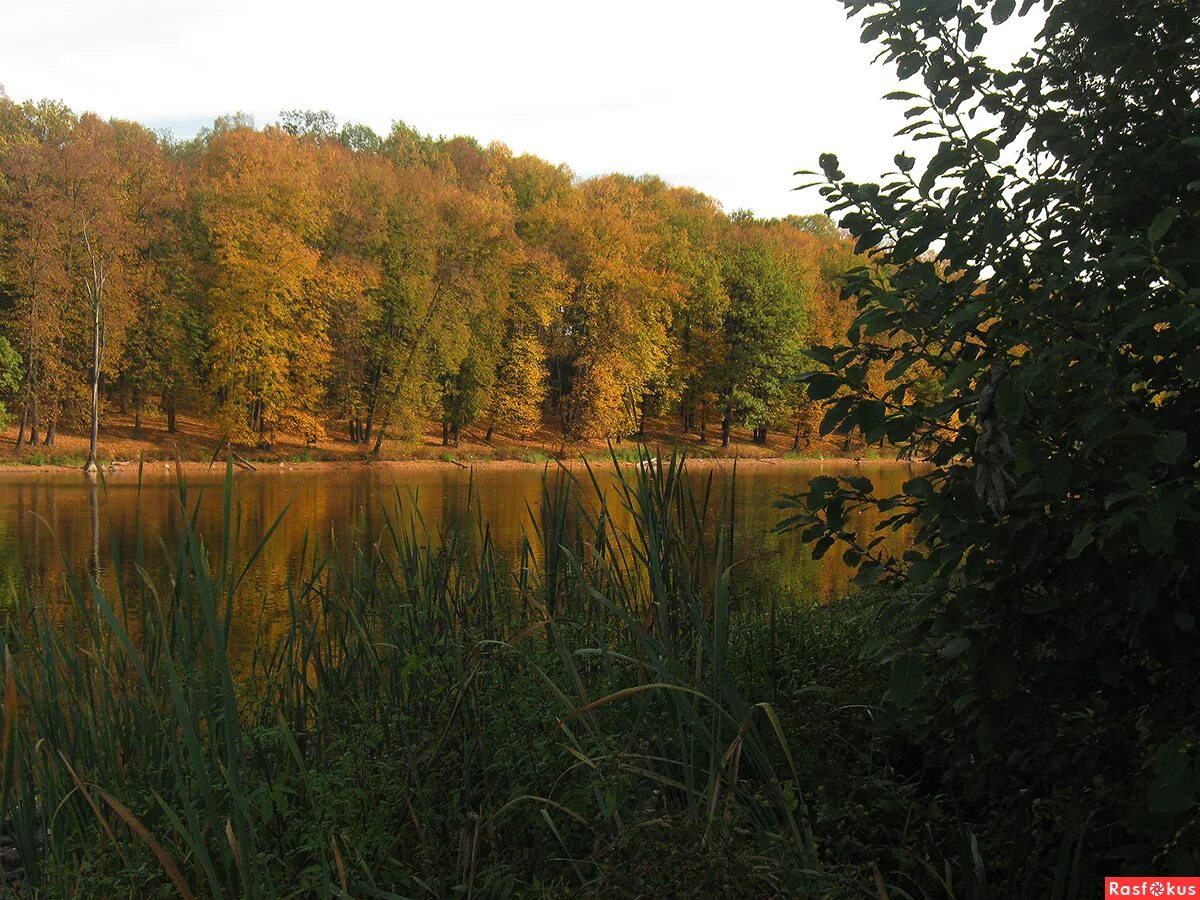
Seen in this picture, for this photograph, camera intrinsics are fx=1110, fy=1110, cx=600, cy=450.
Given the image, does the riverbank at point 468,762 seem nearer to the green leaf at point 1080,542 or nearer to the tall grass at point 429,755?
the tall grass at point 429,755

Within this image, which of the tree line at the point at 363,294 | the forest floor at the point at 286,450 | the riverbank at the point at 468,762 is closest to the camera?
the riverbank at the point at 468,762

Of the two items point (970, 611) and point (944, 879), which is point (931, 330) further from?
point (944, 879)

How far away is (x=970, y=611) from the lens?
233 cm

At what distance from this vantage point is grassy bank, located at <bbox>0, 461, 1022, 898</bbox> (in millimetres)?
2326

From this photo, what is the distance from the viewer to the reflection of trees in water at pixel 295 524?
609 centimetres

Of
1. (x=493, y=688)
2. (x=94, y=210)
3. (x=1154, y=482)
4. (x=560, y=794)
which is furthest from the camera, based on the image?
(x=94, y=210)

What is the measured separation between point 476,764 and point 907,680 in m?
1.43

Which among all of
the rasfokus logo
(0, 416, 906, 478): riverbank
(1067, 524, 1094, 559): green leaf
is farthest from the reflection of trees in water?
(0, 416, 906, 478): riverbank

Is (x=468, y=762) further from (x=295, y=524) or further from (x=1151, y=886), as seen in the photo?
(x=295, y=524)

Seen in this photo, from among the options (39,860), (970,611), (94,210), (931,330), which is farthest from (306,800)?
(94,210)

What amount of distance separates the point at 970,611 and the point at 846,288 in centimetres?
85

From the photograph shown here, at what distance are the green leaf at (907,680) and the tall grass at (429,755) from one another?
25cm

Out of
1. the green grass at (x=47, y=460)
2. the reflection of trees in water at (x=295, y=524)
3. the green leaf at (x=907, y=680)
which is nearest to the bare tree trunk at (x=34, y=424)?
the green grass at (x=47, y=460)

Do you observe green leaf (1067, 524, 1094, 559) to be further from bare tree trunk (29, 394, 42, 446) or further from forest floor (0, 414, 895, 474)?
bare tree trunk (29, 394, 42, 446)
